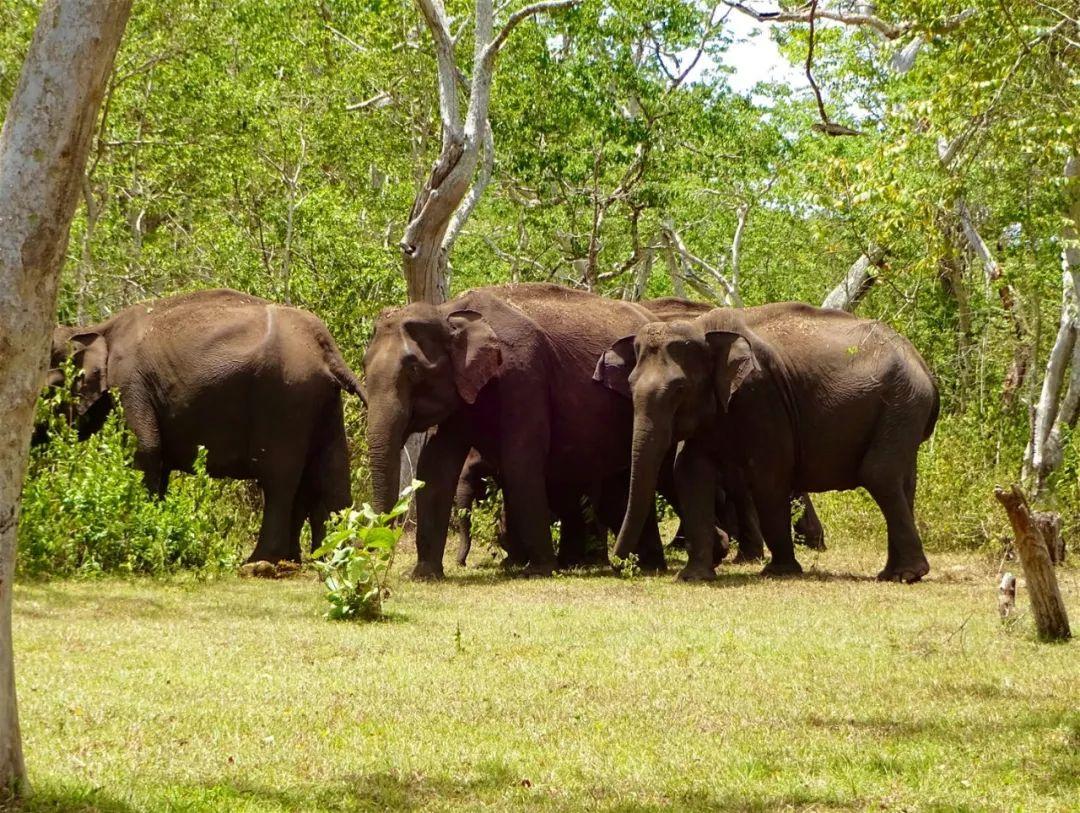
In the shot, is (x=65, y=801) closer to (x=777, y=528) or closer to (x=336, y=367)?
(x=777, y=528)

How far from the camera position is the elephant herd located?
15352mm

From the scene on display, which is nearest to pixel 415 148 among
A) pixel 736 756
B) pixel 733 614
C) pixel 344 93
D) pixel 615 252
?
pixel 344 93

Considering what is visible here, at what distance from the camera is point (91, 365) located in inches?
659

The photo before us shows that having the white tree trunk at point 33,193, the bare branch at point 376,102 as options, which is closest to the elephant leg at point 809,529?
the bare branch at point 376,102

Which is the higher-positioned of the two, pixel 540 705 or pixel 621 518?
pixel 621 518

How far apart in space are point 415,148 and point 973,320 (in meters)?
9.34

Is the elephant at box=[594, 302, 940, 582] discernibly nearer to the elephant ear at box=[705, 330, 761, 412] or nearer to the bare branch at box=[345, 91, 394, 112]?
the elephant ear at box=[705, 330, 761, 412]

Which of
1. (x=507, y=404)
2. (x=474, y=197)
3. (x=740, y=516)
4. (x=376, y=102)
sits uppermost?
(x=376, y=102)

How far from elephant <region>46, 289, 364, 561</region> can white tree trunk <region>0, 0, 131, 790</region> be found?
1048 cm

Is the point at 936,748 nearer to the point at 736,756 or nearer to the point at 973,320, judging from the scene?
the point at 736,756

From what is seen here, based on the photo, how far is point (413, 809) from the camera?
6262mm

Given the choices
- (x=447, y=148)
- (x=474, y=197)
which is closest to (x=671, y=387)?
(x=447, y=148)

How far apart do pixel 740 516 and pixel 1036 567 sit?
9251mm

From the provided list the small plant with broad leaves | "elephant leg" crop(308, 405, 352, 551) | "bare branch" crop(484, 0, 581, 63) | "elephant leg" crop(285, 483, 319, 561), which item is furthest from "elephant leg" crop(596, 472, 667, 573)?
the small plant with broad leaves
